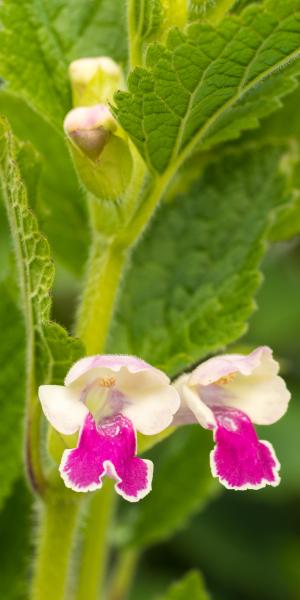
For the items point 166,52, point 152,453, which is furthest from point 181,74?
point 152,453

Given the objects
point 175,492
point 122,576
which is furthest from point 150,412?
point 122,576

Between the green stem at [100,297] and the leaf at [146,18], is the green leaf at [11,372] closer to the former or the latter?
the green stem at [100,297]

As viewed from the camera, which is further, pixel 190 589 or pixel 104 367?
pixel 190 589

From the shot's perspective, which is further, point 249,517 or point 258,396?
point 249,517

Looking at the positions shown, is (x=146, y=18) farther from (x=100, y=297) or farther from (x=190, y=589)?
(x=190, y=589)

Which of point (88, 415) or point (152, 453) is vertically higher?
point (88, 415)

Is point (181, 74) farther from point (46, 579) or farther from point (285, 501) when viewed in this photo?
point (285, 501)

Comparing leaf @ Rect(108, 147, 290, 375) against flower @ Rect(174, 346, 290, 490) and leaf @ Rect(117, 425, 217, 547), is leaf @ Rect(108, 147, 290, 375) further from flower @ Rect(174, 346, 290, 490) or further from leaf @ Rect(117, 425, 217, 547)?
leaf @ Rect(117, 425, 217, 547)
